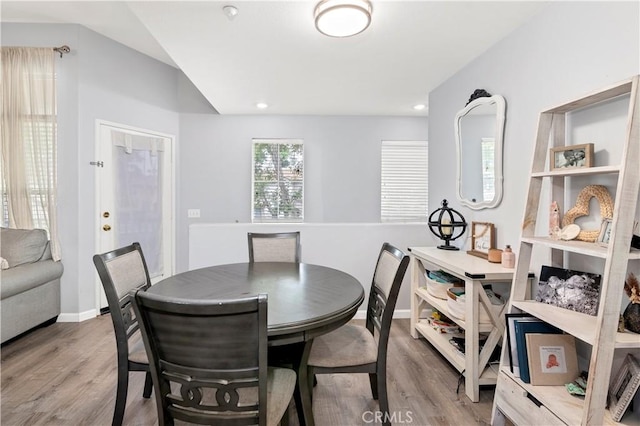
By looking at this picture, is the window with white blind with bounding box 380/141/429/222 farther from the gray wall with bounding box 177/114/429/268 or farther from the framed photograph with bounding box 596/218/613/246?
the framed photograph with bounding box 596/218/613/246

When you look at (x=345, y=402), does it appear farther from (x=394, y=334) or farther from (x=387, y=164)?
(x=387, y=164)

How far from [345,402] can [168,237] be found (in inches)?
130

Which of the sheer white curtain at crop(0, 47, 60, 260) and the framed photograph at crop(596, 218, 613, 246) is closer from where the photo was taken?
the framed photograph at crop(596, 218, 613, 246)

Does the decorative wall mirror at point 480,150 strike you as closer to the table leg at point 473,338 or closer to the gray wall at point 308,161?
the table leg at point 473,338

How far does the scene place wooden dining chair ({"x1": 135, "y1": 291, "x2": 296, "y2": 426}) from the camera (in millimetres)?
959

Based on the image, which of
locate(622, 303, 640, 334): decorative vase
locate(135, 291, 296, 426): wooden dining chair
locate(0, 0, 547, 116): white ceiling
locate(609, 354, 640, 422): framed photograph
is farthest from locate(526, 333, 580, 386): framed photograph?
locate(0, 0, 547, 116): white ceiling

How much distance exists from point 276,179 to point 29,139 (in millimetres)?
2759

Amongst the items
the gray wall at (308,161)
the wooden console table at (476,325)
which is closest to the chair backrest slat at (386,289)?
the wooden console table at (476,325)

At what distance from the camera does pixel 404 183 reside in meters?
4.89

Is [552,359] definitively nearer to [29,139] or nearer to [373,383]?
[373,383]

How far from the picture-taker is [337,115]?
15.5ft

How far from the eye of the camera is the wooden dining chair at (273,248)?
8.52 ft

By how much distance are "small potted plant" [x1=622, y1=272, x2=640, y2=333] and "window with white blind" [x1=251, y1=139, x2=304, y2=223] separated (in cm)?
382

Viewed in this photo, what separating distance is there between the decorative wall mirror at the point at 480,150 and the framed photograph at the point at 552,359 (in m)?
1.05
